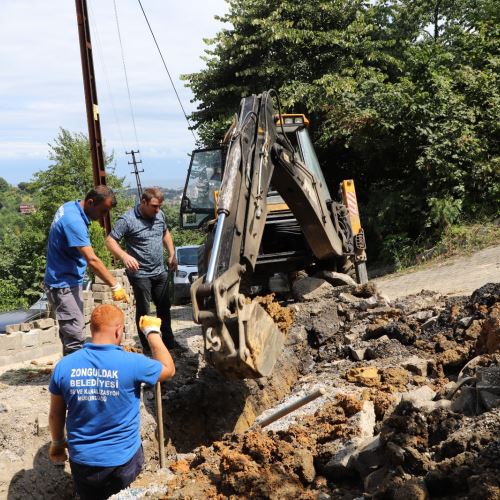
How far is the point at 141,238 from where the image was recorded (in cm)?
666

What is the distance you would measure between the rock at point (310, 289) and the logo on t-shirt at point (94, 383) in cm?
489

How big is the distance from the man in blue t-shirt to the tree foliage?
35.5 feet

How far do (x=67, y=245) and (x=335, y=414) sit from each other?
8.92 feet

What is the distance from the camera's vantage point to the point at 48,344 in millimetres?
10008

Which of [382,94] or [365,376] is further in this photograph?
[382,94]

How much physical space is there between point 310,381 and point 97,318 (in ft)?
10.4

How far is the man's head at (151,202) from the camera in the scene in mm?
6512

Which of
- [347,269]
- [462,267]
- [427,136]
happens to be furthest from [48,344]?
[427,136]

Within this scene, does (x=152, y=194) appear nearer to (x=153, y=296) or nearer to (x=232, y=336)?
(x=153, y=296)

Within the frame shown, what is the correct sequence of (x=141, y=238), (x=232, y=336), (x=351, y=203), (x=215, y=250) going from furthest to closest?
(x=351, y=203)
(x=141, y=238)
(x=215, y=250)
(x=232, y=336)

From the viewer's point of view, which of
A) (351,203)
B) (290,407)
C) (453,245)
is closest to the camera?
(290,407)

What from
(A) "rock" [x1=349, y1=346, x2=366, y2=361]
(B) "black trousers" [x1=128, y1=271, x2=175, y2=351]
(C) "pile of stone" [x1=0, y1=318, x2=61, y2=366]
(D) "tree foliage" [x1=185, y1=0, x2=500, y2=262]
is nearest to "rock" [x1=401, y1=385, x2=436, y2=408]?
(A) "rock" [x1=349, y1=346, x2=366, y2=361]

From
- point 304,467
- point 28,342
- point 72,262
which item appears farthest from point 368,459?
point 28,342

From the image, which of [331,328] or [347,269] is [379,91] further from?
[331,328]
